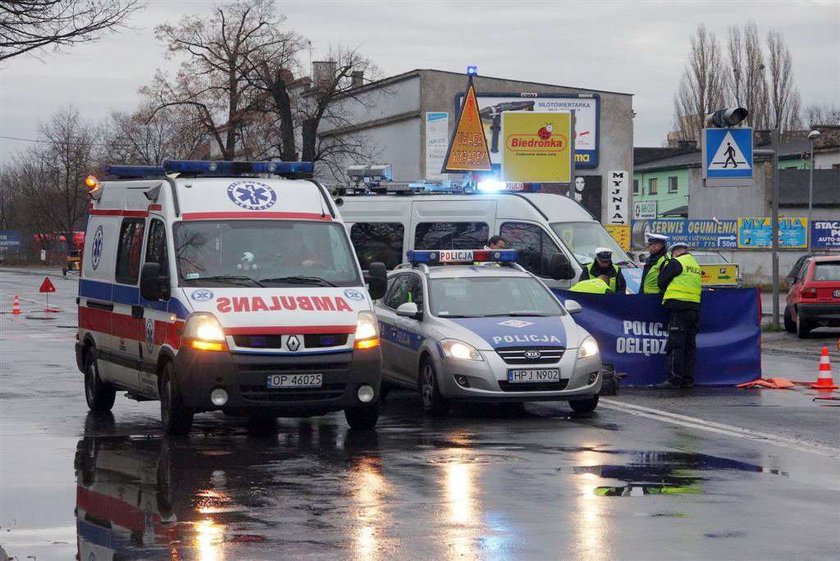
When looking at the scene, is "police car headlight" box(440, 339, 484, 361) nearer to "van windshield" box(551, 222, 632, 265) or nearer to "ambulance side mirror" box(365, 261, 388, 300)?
"ambulance side mirror" box(365, 261, 388, 300)

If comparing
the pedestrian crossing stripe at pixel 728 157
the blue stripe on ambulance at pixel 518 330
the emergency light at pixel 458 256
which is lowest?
the blue stripe on ambulance at pixel 518 330

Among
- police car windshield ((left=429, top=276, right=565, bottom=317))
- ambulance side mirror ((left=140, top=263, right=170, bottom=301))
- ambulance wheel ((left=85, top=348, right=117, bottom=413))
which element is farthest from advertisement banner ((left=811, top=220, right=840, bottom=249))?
ambulance side mirror ((left=140, top=263, right=170, bottom=301))

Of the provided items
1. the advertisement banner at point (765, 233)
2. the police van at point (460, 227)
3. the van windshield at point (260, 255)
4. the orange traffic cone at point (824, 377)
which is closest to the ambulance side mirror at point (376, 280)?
the van windshield at point (260, 255)

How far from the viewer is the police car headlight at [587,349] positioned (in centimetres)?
1510

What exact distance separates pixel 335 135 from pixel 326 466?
50.4 m

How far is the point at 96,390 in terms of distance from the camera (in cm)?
1581

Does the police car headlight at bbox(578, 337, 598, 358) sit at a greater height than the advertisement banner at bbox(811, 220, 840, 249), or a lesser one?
lesser

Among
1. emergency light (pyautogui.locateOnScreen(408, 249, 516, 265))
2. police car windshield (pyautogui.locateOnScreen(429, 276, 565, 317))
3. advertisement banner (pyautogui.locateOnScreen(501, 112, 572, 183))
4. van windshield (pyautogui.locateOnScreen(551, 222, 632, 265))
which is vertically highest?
advertisement banner (pyautogui.locateOnScreen(501, 112, 572, 183))

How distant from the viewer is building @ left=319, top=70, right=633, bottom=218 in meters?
55.3

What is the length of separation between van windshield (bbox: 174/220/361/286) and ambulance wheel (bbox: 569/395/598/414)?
301cm

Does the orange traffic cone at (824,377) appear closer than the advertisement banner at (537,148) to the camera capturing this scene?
Yes

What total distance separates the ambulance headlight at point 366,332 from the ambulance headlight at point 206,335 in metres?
1.20

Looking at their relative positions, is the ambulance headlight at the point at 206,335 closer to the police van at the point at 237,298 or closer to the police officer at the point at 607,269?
the police van at the point at 237,298

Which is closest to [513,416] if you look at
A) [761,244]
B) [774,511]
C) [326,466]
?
[326,466]
